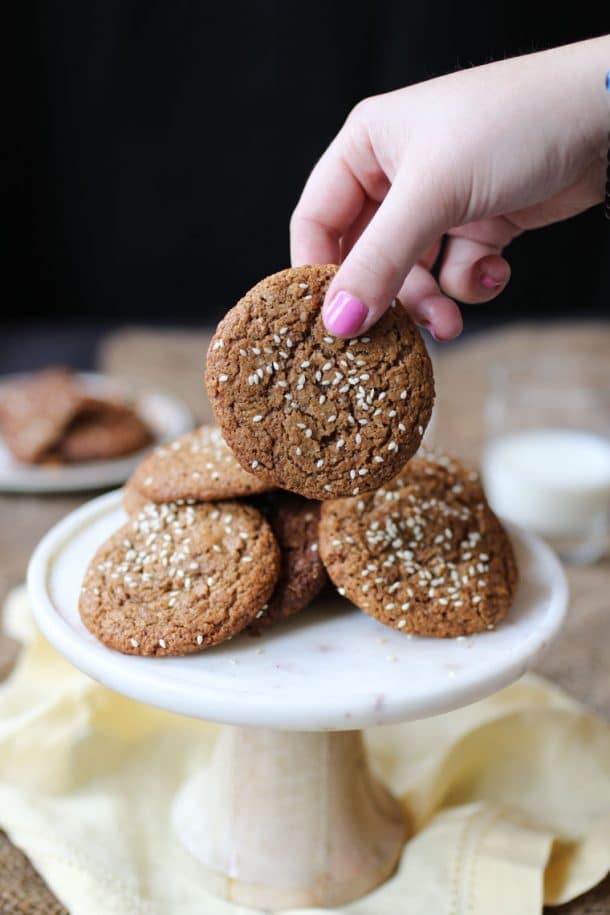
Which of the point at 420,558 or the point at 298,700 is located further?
the point at 420,558

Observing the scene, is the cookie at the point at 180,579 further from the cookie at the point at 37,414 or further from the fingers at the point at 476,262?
the cookie at the point at 37,414

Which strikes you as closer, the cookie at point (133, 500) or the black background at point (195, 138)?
the cookie at point (133, 500)

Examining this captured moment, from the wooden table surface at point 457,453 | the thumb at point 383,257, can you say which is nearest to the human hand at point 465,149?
the thumb at point 383,257

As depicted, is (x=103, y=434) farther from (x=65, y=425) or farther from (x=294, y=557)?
(x=294, y=557)

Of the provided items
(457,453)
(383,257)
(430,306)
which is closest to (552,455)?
(457,453)

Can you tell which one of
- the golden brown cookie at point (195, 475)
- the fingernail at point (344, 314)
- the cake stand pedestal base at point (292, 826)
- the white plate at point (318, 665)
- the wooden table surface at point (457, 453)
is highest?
the fingernail at point (344, 314)

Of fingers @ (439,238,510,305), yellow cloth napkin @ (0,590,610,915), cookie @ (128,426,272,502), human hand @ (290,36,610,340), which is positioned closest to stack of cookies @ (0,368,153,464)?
yellow cloth napkin @ (0,590,610,915)

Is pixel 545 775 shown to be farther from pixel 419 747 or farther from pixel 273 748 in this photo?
pixel 273 748

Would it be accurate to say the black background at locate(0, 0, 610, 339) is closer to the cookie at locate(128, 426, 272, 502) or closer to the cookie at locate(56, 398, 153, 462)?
the cookie at locate(56, 398, 153, 462)
